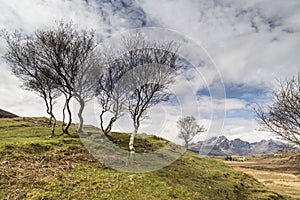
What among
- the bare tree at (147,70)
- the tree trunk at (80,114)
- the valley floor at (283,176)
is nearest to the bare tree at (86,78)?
the tree trunk at (80,114)

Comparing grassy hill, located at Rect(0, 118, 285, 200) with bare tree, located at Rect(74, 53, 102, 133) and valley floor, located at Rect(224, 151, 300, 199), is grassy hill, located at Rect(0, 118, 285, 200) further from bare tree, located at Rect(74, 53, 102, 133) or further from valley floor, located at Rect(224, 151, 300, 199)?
valley floor, located at Rect(224, 151, 300, 199)

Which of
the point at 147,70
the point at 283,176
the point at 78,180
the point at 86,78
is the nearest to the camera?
the point at 78,180

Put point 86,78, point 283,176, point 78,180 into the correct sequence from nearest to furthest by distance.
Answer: point 78,180 → point 86,78 → point 283,176

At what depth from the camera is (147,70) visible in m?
22.9

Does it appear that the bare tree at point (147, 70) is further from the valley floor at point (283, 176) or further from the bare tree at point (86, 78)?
the valley floor at point (283, 176)

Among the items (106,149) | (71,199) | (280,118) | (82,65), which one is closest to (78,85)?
(82,65)

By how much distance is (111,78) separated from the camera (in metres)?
27.2

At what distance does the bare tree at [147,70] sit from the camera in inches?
902

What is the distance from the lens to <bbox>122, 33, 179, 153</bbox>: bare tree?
22.9 meters

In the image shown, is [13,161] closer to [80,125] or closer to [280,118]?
[80,125]

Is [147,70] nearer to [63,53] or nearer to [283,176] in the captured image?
[63,53]

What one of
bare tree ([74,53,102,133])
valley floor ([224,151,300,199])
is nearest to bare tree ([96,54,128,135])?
bare tree ([74,53,102,133])

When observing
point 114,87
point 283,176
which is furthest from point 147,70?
point 283,176

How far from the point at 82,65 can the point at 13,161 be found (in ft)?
47.9
